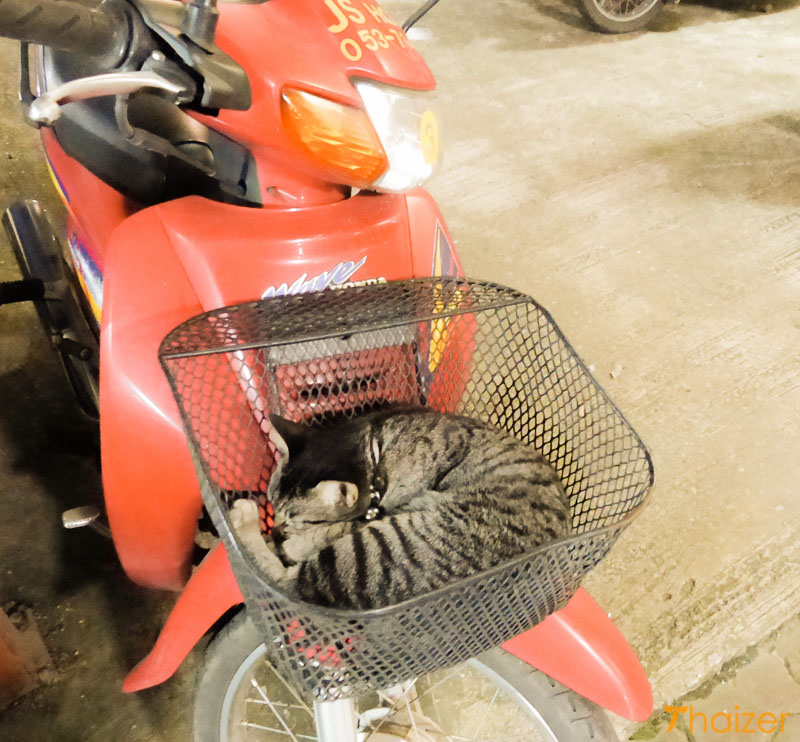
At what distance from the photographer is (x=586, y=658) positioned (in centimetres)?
79

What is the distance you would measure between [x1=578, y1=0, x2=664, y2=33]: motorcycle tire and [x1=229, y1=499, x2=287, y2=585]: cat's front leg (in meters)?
3.43

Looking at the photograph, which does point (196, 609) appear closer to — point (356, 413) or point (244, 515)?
point (244, 515)

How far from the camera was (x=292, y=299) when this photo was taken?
0.84 meters

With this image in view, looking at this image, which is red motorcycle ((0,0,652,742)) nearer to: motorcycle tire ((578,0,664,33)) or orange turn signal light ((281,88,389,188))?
orange turn signal light ((281,88,389,188))

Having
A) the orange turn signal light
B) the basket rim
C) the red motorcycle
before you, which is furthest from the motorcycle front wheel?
the orange turn signal light

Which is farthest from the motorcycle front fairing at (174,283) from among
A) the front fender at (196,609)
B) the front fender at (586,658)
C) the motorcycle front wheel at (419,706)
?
the front fender at (586,658)

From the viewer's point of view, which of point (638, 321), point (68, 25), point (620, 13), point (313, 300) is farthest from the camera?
point (620, 13)

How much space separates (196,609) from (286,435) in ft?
A: 0.93

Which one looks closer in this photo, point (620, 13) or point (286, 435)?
point (286, 435)

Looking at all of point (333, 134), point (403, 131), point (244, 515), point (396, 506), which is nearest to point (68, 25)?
point (333, 134)

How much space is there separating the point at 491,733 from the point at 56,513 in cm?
104

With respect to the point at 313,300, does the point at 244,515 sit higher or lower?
lower

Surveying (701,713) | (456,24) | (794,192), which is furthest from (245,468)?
(456,24)

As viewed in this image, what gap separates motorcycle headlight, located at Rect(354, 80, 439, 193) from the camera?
82 cm
